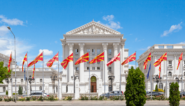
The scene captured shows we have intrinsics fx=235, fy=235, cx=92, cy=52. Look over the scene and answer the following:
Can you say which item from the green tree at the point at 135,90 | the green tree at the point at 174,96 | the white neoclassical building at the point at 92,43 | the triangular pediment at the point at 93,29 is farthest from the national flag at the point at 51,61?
the triangular pediment at the point at 93,29

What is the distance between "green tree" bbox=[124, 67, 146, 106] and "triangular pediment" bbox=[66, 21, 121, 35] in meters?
52.4

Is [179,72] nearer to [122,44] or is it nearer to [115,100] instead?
[122,44]

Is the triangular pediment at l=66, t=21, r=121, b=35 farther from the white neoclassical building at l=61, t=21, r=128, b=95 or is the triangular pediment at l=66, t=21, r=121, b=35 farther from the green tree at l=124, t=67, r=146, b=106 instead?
the green tree at l=124, t=67, r=146, b=106

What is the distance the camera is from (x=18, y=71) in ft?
323

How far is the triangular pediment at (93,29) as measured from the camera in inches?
2940

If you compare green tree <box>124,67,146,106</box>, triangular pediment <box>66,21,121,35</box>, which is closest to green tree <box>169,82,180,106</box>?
green tree <box>124,67,146,106</box>

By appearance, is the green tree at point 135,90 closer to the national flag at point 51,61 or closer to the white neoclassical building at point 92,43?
the national flag at point 51,61

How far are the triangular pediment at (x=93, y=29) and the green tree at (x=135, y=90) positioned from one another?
5241cm

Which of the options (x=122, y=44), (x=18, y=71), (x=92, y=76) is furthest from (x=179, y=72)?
(x=18, y=71)

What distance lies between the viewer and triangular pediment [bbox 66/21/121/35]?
245 ft

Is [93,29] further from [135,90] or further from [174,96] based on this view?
[135,90]

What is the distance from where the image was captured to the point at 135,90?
2264 centimetres

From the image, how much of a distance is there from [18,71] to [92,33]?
41.2 meters

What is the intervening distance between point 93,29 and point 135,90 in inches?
2132
